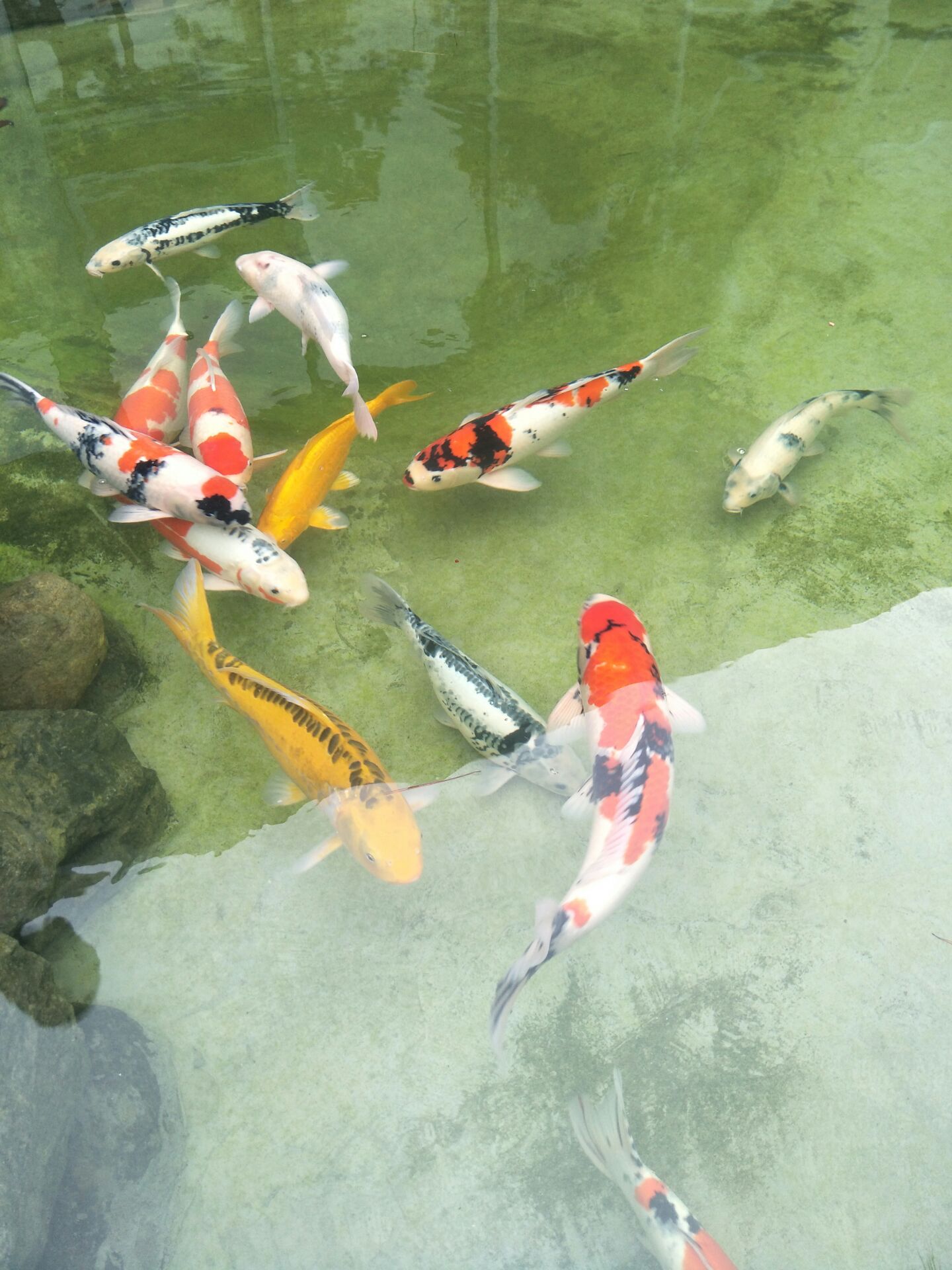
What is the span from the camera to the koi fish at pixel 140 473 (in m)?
3.42

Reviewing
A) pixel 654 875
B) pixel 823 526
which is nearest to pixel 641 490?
pixel 823 526

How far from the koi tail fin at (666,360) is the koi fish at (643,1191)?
107 inches

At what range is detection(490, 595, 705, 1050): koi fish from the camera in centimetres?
257

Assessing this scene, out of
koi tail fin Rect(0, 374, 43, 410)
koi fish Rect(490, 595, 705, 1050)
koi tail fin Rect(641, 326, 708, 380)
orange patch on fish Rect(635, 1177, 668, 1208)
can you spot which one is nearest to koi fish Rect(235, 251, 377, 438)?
koi tail fin Rect(0, 374, 43, 410)

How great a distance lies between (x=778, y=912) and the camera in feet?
9.33

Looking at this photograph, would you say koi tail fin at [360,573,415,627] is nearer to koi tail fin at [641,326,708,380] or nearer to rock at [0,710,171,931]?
rock at [0,710,171,931]

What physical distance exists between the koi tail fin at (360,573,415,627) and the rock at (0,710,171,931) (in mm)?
985

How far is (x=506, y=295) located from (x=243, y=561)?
2.22 metres

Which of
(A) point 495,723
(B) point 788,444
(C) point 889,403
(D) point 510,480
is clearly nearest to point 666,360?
(B) point 788,444

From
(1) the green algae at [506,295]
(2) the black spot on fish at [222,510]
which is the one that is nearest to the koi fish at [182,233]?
(1) the green algae at [506,295]

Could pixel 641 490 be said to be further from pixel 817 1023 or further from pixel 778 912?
pixel 817 1023

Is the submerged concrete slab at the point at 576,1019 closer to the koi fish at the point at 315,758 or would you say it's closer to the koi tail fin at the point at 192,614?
the koi fish at the point at 315,758

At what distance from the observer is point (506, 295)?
467 centimetres

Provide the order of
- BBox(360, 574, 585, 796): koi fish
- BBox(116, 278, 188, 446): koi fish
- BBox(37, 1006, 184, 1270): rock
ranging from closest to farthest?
BBox(37, 1006, 184, 1270): rock, BBox(360, 574, 585, 796): koi fish, BBox(116, 278, 188, 446): koi fish
